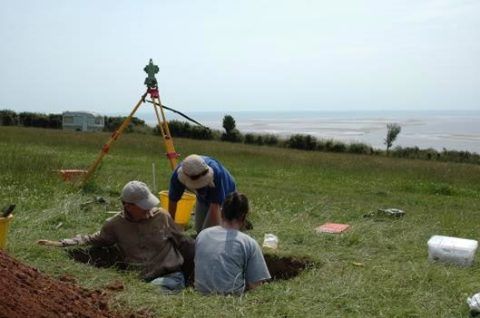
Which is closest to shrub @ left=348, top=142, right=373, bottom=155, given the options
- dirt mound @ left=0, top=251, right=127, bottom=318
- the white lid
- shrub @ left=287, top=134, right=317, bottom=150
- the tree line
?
the tree line

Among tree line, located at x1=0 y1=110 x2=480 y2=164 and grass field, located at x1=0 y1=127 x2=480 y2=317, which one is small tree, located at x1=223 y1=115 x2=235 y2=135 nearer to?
tree line, located at x1=0 y1=110 x2=480 y2=164

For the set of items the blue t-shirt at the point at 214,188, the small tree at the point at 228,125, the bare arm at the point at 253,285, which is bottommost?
the bare arm at the point at 253,285

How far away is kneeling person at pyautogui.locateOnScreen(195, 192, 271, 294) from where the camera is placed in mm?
3965

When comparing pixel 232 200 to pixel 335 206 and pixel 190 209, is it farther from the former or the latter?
pixel 335 206

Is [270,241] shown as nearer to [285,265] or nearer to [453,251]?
[285,265]

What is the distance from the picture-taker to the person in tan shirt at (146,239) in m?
4.45

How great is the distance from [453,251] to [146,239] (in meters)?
2.55

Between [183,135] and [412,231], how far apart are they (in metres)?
26.9

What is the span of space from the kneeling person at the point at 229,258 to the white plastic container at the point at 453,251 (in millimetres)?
1759

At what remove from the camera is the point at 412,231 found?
661 centimetres

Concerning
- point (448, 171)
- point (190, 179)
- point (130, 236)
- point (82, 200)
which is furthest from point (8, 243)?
point (448, 171)

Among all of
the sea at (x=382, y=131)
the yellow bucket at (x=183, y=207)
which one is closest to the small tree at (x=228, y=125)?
the sea at (x=382, y=131)

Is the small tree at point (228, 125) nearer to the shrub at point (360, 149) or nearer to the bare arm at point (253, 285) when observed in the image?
the shrub at point (360, 149)

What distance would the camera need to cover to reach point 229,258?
399 centimetres
